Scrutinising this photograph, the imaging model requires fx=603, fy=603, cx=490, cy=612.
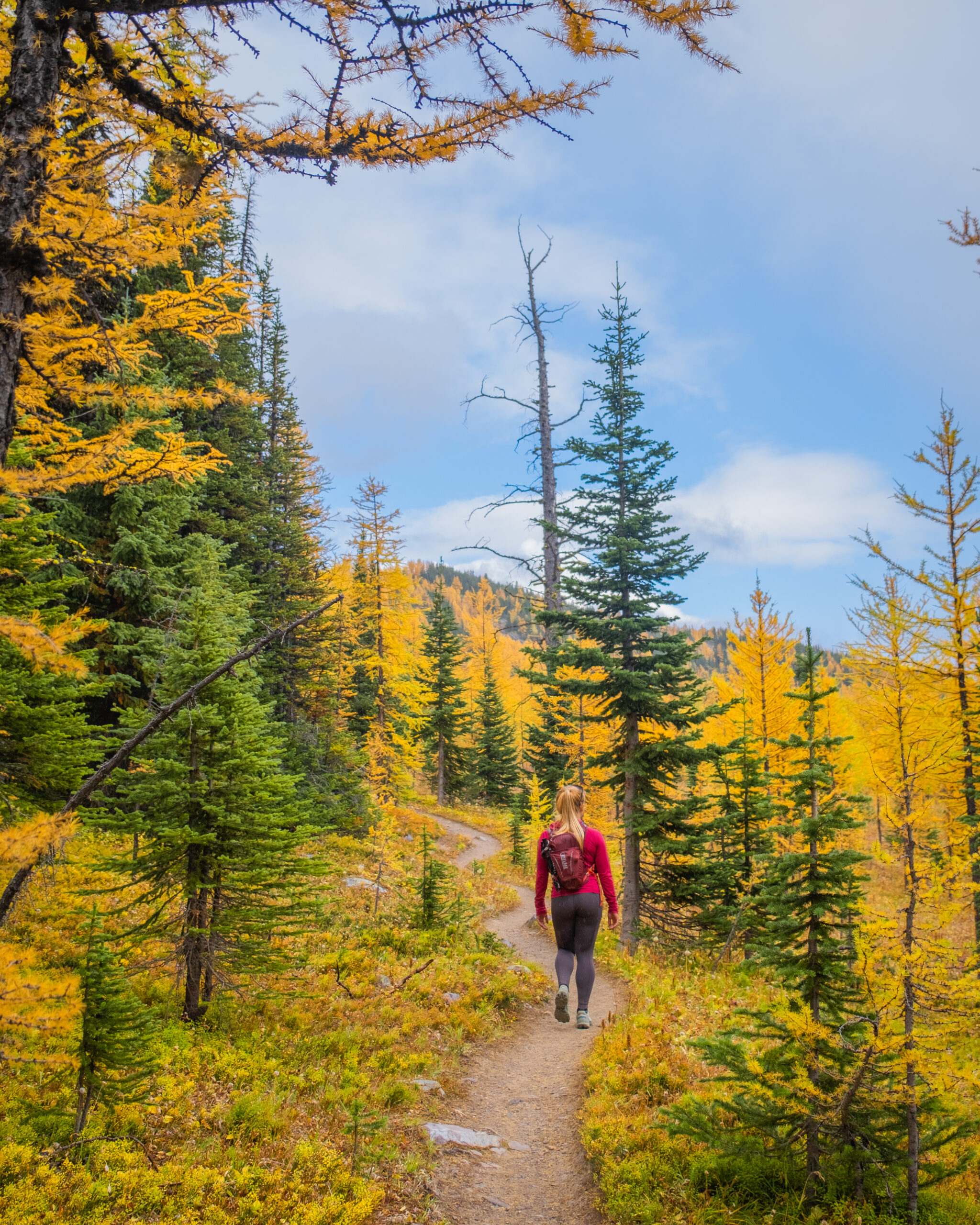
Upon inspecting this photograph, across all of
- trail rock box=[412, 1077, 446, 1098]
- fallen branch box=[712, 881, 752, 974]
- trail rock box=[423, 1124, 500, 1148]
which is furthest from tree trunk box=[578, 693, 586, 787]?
trail rock box=[423, 1124, 500, 1148]

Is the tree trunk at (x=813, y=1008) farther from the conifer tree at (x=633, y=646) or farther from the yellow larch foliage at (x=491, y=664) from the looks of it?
the yellow larch foliage at (x=491, y=664)

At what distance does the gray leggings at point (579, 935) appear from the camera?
248 inches

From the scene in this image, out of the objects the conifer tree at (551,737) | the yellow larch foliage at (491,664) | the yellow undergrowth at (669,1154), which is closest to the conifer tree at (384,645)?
the conifer tree at (551,737)

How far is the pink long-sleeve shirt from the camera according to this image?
634 cm

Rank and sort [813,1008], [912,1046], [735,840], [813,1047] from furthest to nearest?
→ [735,840] → [813,1008] → [813,1047] → [912,1046]

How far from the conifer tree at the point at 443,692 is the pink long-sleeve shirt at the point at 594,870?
29.0 meters

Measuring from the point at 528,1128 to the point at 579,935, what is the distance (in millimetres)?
2099

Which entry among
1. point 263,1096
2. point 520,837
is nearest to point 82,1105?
point 263,1096

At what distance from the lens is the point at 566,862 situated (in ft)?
20.6

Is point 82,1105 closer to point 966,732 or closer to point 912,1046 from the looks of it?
point 912,1046

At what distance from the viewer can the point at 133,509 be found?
12844 mm

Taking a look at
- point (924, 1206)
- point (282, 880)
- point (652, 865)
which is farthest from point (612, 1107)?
point (652, 865)

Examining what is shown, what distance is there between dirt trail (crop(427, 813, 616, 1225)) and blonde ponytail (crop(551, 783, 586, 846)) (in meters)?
2.85

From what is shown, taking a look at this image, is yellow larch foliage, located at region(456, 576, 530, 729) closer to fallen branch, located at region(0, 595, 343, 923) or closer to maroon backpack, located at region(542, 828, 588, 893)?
maroon backpack, located at region(542, 828, 588, 893)
